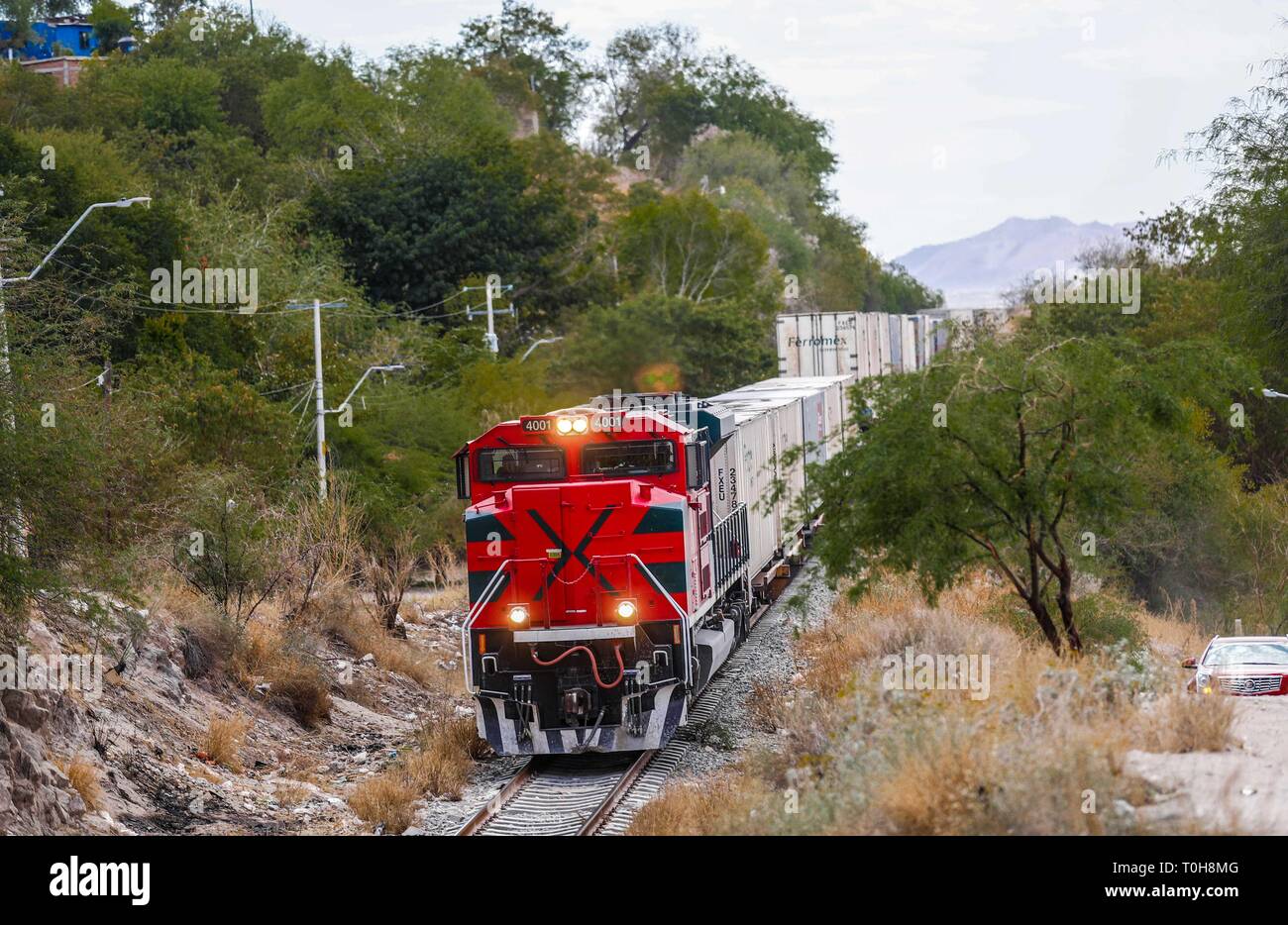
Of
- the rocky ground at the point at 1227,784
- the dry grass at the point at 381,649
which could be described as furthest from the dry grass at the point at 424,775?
the rocky ground at the point at 1227,784

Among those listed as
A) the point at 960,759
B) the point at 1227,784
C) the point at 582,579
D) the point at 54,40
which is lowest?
the point at 1227,784

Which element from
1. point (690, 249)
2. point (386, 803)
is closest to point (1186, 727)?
point (386, 803)

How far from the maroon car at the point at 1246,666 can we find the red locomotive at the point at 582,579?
6.89m

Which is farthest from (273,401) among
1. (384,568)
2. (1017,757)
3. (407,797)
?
(1017,757)

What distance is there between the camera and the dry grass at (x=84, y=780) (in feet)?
46.5

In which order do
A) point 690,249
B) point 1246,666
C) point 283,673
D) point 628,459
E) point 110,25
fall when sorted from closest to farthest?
point 628,459 < point 1246,666 < point 283,673 < point 690,249 < point 110,25

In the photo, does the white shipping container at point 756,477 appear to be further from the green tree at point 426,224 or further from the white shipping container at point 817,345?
the green tree at point 426,224

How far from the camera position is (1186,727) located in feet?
36.4

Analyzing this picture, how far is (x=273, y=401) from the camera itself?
3738 cm

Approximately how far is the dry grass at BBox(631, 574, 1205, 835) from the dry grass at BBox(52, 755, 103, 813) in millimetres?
5374

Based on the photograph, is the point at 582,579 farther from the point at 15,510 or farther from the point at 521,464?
the point at 15,510

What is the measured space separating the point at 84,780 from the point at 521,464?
5.46 meters
